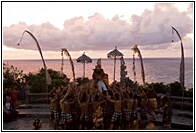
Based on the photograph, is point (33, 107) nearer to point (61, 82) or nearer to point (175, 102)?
point (61, 82)

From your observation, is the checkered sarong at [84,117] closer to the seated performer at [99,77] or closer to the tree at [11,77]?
the seated performer at [99,77]

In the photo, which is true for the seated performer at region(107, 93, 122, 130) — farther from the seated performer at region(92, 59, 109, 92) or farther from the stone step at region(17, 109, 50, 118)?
the stone step at region(17, 109, 50, 118)

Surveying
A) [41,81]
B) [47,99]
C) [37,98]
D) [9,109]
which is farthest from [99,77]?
[41,81]

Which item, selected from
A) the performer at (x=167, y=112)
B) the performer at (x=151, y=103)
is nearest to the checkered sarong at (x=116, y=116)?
the performer at (x=167, y=112)

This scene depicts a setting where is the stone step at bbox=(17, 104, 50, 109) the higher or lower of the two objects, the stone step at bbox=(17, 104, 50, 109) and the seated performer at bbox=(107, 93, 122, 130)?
the lower

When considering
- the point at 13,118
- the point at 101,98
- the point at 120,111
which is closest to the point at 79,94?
the point at 101,98

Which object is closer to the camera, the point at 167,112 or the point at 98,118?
the point at 98,118

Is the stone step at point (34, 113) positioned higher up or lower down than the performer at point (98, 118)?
lower down

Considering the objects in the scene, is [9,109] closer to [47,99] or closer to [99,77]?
[47,99]

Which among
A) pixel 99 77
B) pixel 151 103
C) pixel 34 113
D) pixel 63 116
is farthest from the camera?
pixel 34 113

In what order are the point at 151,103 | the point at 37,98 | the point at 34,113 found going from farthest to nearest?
the point at 37,98 < the point at 34,113 < the point at 151,103

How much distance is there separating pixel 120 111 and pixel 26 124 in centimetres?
505

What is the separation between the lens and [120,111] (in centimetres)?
1080

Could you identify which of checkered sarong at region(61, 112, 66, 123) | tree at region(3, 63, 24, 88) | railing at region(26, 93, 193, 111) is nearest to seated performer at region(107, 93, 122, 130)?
checkered sarong at region(61, 112, 66, 123)
